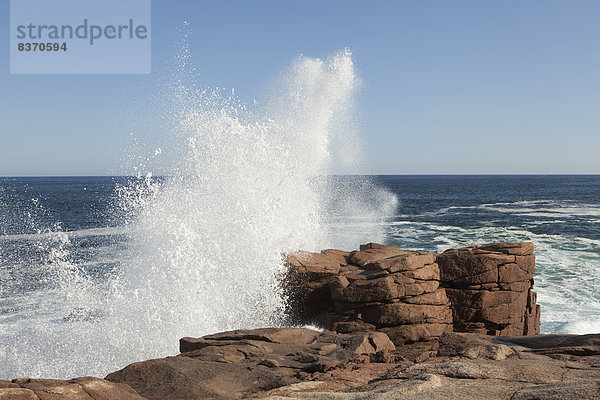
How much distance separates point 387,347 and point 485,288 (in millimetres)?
3422

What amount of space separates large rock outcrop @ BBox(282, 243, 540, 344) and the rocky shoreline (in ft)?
0.07

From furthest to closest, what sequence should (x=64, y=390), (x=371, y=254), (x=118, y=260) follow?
(x=118, y=260)
(x=371, y=254)
(x=64, y=390)

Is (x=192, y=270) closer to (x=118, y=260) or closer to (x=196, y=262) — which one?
(x=196, y=262)

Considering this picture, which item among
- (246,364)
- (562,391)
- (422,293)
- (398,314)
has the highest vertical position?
(562,391)

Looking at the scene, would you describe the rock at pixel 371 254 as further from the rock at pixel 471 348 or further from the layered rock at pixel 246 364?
the rock at pixel 471 348

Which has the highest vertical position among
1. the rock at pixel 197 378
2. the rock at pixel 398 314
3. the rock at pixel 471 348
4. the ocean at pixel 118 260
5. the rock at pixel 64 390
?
the rock at pixel 64 390

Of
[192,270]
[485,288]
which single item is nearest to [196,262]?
[192,270]

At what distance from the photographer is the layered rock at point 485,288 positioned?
34.1 feet

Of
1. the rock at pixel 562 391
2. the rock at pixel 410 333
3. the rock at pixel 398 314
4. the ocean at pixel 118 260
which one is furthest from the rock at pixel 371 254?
the rock at pixel 562 391

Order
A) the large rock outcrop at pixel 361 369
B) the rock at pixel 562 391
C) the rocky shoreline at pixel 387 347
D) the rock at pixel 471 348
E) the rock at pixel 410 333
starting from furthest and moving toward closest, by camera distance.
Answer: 1. the rock at pixel 410 333
2. the rock at pixel 471 348
3. the rocky shoreline at pixel 387 347
4. the large rock outcrop at pixel 361 369
5. the rock at pixel 562 391

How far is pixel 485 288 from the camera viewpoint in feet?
34.1

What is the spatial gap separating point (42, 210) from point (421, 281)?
4322 cm

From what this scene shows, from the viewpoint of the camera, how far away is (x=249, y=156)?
49.1ft

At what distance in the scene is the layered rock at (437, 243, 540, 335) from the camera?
10383 millimetres
